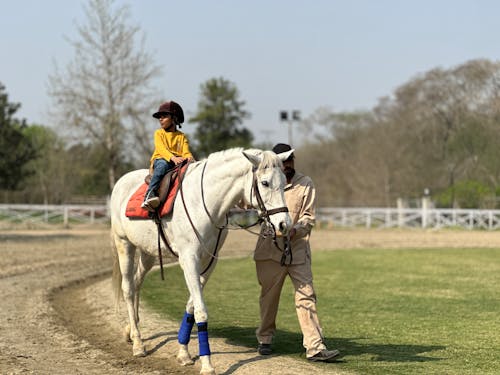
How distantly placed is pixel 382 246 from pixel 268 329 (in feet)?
68.3

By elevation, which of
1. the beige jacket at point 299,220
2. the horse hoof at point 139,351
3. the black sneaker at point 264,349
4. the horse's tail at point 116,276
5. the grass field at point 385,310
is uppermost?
the beige jacket at point 299,220

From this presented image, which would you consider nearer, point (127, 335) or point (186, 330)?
point (186, 330)

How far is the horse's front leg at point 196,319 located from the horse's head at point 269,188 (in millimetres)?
969

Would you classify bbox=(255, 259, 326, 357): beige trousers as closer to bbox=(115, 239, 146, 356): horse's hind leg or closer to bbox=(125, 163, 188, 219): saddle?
bbox=(125, 163, 188, 219): saddle

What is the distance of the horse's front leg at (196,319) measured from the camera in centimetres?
665

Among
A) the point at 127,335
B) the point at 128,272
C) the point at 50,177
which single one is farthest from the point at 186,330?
the point at 50,177

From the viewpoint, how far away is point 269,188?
21.2 ft

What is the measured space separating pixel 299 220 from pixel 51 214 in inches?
1236

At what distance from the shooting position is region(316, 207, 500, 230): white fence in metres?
39.2

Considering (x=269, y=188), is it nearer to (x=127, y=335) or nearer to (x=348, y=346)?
(x=348, y=346)

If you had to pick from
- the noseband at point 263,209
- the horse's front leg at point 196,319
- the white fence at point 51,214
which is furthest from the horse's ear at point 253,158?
the white fence at point 51,214

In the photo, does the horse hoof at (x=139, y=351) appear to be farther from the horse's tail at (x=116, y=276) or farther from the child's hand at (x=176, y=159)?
the child's hand at (x=176, y=159)

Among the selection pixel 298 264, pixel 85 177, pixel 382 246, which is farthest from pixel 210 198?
pixel 85 177

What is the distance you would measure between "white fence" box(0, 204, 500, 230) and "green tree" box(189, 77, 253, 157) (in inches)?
660
